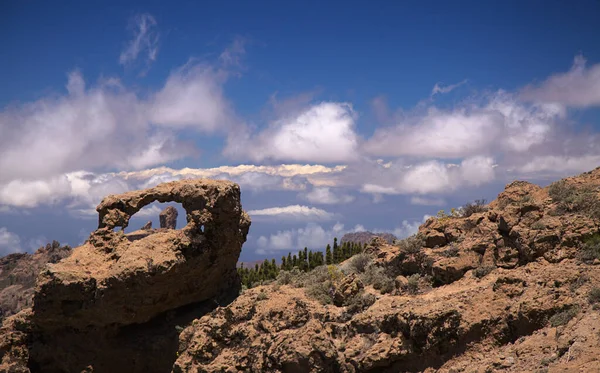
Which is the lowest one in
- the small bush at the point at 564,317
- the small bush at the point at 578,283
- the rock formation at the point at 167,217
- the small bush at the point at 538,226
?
the small bush at the point at 564,317

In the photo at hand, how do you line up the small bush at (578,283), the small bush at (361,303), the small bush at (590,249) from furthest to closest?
1. the small bush at (361,303)
2. the small bush at (590,249)
3. the small bush at (578,283)

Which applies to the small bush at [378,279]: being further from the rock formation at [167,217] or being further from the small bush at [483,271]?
the rock formation at [167,217]

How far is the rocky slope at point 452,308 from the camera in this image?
1066 centimetres

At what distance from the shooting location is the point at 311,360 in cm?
1260

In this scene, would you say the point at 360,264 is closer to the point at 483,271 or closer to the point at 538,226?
the point at 483,271

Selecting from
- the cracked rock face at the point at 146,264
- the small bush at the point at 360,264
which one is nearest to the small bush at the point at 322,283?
the small bush at the point at 360,264

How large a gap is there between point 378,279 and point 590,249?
654cm

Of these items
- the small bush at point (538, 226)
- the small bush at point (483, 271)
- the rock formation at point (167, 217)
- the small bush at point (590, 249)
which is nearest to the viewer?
the small bush at point (590, 249)

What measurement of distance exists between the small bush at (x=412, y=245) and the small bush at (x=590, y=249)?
19.3ft

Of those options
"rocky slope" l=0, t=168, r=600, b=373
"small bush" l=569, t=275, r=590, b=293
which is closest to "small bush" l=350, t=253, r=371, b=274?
"rocky slope" l=0, t=168, r=600, b=373

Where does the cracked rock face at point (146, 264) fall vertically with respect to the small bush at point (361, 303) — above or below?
above

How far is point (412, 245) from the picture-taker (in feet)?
57.7

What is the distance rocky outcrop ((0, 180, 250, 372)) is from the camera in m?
16.2

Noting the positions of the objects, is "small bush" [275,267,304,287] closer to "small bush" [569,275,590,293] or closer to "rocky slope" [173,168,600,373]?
"rocky slope" [173,168,600,373]
